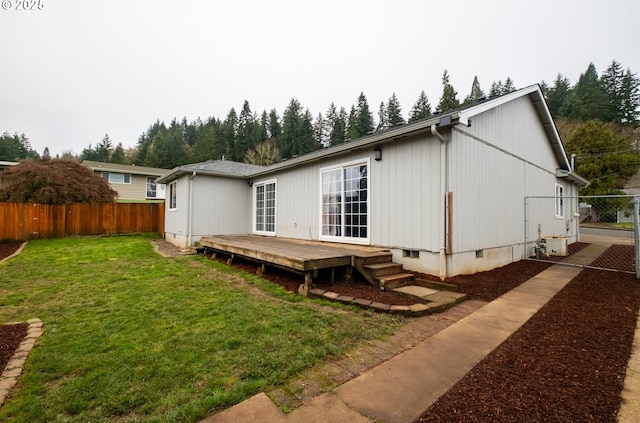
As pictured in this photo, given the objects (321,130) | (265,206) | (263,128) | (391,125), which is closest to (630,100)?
(391,125)

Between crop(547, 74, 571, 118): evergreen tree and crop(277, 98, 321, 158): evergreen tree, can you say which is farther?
crop(277, 98, 321, 158): evergreen tree

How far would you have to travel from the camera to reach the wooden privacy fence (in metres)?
11.3

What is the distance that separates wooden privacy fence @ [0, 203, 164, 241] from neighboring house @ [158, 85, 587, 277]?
14.3 ft

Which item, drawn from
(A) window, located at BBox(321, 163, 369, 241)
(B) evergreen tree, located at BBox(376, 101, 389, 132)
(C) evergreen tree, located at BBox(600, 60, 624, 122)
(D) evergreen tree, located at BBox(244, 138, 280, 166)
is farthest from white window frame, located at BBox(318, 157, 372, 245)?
(C) evergreen tree, located at BBox(600, 60, 624, 122)

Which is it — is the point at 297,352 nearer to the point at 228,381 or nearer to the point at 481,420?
the point at 228,381

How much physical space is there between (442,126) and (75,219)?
15.1 metres

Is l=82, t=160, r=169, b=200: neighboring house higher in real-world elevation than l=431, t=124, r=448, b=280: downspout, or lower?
higher

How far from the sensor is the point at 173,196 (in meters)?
11.3

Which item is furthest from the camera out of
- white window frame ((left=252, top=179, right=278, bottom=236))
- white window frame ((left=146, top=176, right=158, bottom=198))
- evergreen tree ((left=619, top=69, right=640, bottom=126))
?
evergreen tree ((left=619, top=69, right=640, bottom=126))

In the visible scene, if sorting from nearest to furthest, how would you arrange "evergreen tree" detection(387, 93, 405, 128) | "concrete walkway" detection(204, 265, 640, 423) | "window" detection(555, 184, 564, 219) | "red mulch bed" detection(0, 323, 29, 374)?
"concrete walkway" detection(204, 265, 640, 423)
"red mulch bed" detection(0, 323, 29, 374)
"window" detection(555, 184, 564, 219)
"evergreen tree" detection(387, 93, 405, 128)

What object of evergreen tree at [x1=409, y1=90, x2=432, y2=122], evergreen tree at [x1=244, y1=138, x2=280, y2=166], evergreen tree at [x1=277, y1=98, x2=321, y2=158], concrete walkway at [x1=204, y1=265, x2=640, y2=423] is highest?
evergreen tree at [x1=409, y1=90, x2=432, y2=122]

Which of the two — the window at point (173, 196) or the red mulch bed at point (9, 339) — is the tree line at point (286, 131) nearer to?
the window at point (173, 196)

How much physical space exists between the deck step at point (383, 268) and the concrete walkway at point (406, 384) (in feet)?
5.48

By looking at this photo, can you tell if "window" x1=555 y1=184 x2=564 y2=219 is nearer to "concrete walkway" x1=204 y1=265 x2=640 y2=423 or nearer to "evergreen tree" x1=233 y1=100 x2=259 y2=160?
"concrete walkway" x1=204 y1=265 x2=640 y2=423
